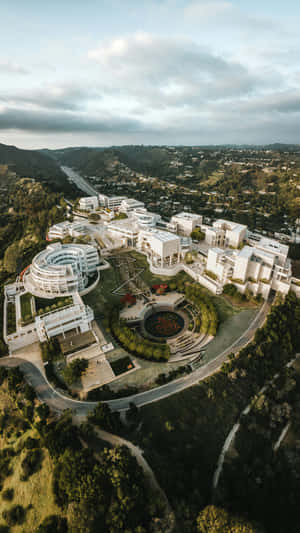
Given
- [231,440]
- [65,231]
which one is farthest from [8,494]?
[65,231]

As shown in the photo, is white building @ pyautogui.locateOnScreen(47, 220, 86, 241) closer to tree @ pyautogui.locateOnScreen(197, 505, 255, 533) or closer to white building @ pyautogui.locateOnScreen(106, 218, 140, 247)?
white building @ pyautogui.locateOnScreen(106, 218, 140, 247)

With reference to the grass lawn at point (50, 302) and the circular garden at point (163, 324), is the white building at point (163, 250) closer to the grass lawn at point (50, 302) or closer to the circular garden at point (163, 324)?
the circular garden at point (163, 324)

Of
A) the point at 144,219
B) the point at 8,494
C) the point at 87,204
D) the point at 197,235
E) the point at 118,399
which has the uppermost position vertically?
the point at 87,204

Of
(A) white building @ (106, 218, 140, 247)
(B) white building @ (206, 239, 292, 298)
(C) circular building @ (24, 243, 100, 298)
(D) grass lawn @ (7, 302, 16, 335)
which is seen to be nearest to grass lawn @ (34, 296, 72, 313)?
(C) circular building @ (24, 243, 100, 298)

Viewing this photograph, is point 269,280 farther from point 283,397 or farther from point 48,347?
point 48,347

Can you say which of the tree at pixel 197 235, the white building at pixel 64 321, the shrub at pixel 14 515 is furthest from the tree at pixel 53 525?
the tree at pixel 197 235

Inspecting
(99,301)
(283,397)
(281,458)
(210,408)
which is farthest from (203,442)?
(99,301)

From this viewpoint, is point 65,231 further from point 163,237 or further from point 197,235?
point 197,235
